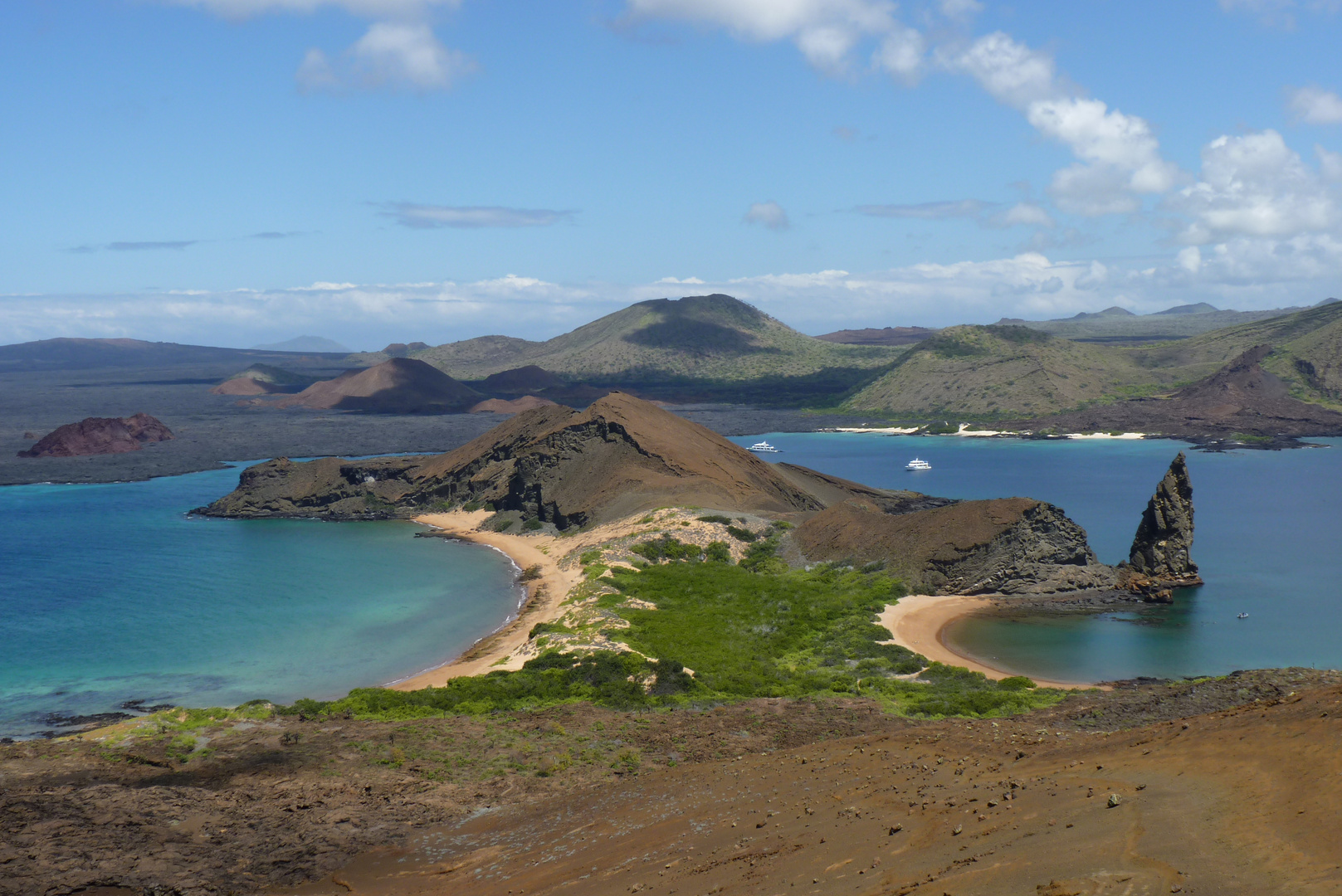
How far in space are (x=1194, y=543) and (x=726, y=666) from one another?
4561 cm

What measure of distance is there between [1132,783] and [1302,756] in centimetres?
270

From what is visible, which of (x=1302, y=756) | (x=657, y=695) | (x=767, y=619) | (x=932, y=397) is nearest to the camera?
(x=1302, y=756)

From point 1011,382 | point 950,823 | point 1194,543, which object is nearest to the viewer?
point 950,823

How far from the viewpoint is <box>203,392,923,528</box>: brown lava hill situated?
6919 cm

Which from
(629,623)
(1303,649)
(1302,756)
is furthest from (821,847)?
(1303,649)

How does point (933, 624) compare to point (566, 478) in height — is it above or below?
below

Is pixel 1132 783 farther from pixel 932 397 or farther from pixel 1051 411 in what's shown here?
pixel 932 397

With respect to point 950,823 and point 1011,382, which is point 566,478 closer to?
point 950,823

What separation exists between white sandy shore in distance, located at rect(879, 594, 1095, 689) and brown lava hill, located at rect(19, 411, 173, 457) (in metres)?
113

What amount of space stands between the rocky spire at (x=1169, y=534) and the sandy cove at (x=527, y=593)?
31.9 m

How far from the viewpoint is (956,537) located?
52.6m

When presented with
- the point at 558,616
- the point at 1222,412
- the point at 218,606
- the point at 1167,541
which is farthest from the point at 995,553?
the point at 1222,412

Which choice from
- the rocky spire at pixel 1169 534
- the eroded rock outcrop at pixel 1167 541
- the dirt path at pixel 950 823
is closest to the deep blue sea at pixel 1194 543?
the eroded rock outcrop at pixel 1167 541

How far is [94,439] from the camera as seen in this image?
126m
